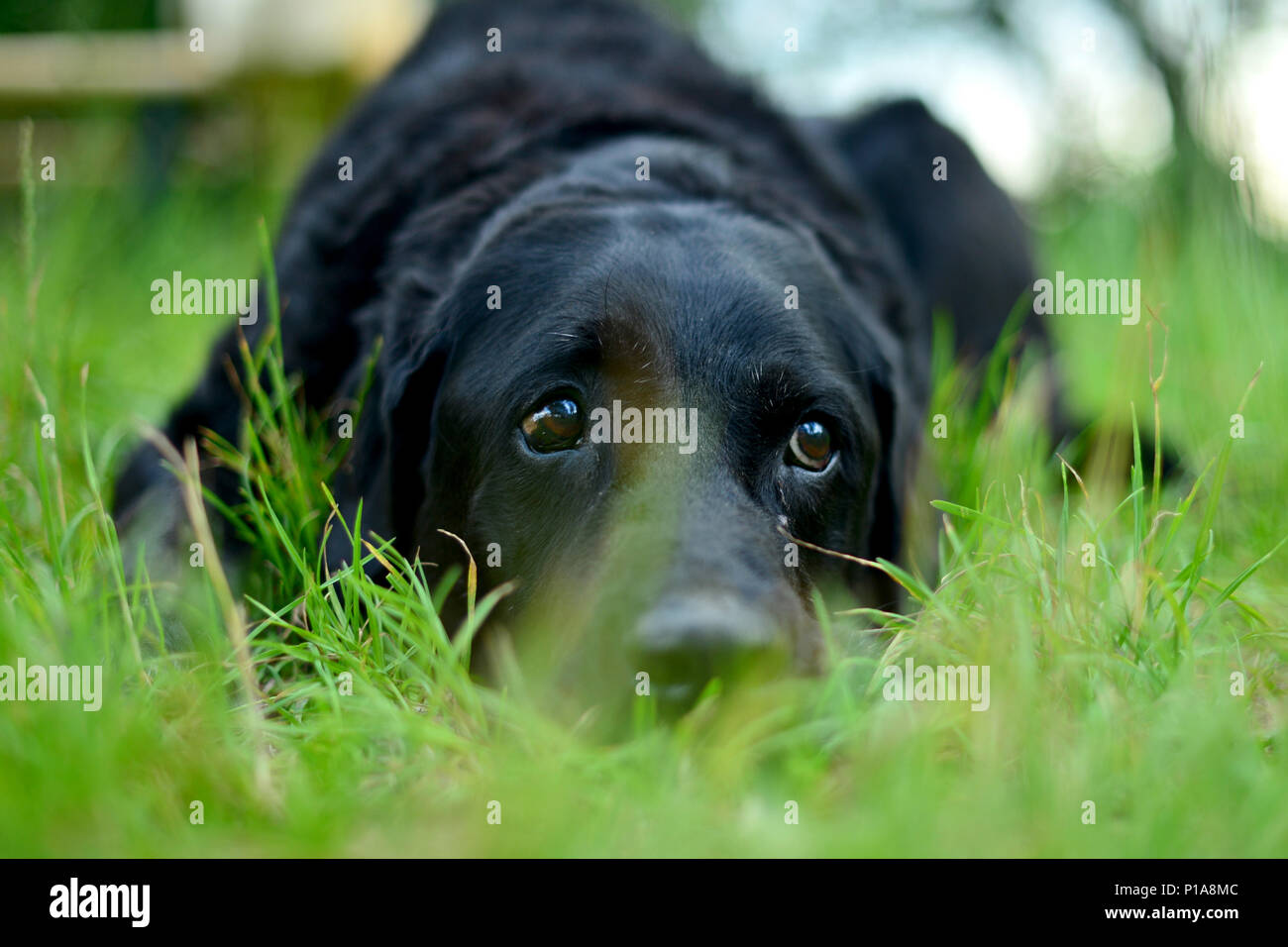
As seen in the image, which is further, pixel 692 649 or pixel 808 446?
pixel 808 446

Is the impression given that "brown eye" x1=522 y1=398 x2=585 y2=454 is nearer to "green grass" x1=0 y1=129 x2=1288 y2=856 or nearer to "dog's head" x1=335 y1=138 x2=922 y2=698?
"dog's head" x1=335 y1=138 x2=922 y2=698

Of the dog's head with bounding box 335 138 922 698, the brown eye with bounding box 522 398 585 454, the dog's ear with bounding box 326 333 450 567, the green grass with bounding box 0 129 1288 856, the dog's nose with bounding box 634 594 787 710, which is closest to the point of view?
the green grass with bounding box 0 129 1288 856

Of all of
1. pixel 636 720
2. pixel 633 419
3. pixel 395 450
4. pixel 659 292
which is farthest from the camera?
pixel 395 450

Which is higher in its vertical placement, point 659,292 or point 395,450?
point 659,292

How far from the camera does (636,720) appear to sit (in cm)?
153

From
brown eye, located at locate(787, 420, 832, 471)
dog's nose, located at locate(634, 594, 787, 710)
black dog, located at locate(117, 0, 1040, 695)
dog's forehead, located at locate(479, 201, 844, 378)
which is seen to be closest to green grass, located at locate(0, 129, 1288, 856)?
dog's nose, located at locate(634, 594, 787, 710)

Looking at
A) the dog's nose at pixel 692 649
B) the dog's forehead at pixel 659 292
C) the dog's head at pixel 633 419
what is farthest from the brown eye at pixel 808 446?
the dog's nose at pixel 692 649

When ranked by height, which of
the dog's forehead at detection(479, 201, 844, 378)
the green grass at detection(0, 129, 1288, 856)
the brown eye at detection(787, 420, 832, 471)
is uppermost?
the dog's forehead at detection(479, 201, 844, 378)

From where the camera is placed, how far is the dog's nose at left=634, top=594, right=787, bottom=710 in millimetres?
1538

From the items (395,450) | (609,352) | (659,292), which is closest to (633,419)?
(609,352)

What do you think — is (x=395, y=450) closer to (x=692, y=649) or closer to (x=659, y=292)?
(x=659, y=292)

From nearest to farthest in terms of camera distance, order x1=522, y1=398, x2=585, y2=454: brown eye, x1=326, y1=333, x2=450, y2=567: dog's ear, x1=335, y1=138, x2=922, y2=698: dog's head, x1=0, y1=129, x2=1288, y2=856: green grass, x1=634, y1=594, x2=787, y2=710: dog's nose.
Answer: x1=0, y1=129, x2=1288, y2=856: green grass
x1=634, y1=594, x2=787, y2=710: dog's nose
x1=335, y1=138, x2=922, y2=698: dog's head
x1=522, y1=398, x2=585, y2=454: brown eye
x1=326, y1=333, x2=450, y2=567: dog's ear

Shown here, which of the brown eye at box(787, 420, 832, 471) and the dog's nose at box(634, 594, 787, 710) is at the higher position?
the brown eye at box(787, 420, 832, 471)

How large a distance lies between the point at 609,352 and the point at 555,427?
0.57ft
